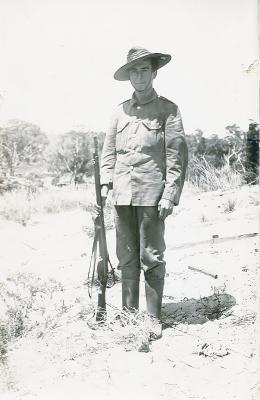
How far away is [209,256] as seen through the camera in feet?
15.9

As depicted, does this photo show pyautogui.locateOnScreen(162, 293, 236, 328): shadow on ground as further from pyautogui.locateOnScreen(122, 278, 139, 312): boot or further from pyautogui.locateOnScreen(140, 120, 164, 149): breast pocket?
pyautogui.locateOnScreen(140, 120, 164, 149): breast pocket

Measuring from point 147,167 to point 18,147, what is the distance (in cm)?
605

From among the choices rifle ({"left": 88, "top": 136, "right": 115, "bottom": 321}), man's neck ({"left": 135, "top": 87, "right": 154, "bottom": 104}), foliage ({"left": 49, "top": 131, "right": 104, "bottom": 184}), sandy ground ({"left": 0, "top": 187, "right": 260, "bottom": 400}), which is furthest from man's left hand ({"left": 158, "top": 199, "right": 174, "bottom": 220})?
foliage ({"left": 49, "top": 131, "right": 104, "bottom": 184})

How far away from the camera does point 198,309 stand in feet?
12.8

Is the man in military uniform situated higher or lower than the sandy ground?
higher

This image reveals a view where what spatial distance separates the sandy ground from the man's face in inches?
68.3

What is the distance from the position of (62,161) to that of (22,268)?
16.5 feet

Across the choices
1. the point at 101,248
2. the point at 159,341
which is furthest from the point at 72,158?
the point at 159,341

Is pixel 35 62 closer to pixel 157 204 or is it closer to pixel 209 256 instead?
pixel 157 204

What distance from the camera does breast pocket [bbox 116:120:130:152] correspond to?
11.5ft

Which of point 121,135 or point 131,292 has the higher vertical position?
point 121,135

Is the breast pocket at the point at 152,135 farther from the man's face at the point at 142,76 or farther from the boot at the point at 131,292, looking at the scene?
the boot at the point at 131,292

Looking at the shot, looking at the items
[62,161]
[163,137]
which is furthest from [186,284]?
[62,161]

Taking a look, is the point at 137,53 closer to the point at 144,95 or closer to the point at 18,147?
the point at 144,95
